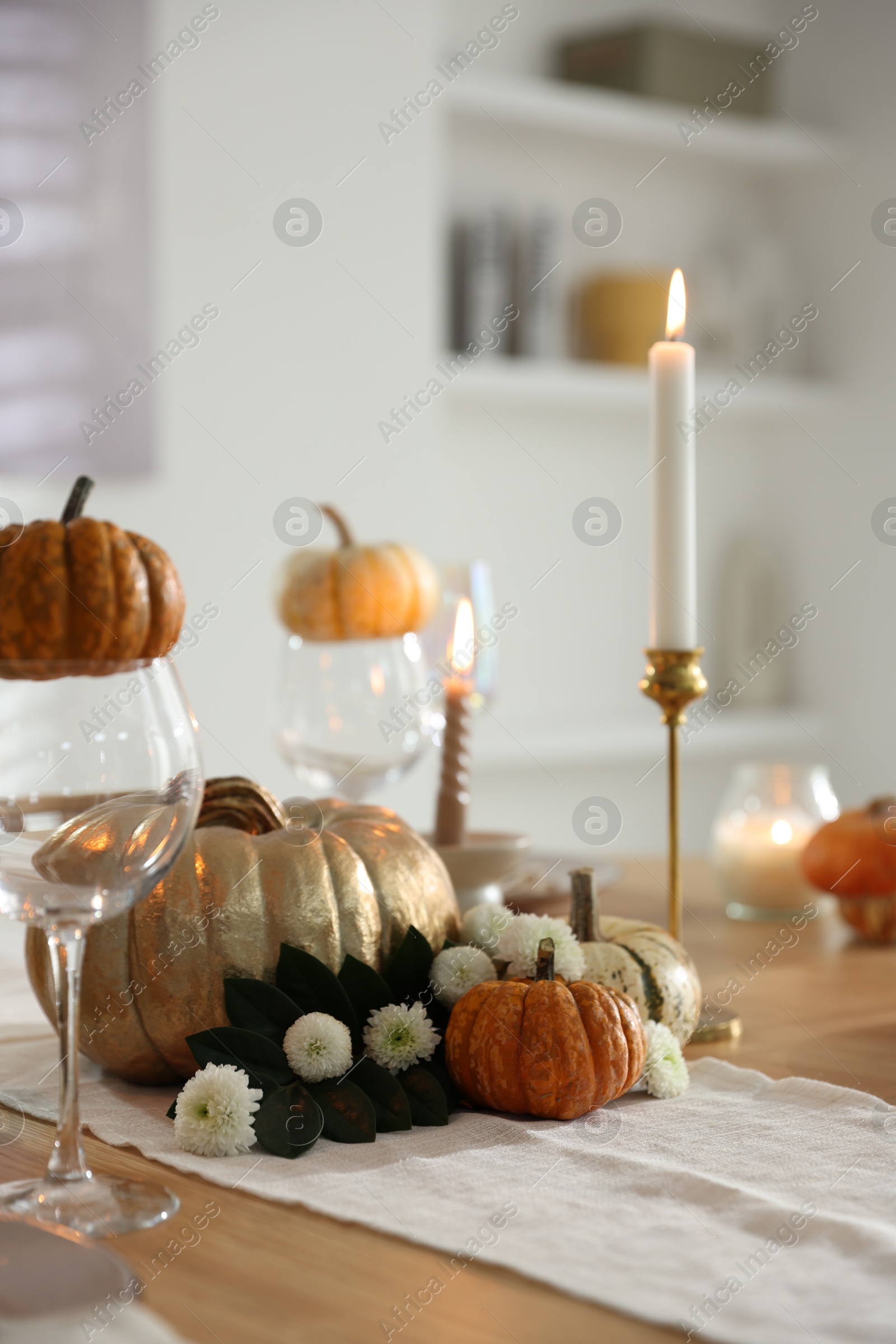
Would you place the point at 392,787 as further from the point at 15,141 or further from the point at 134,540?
the point at 134,540

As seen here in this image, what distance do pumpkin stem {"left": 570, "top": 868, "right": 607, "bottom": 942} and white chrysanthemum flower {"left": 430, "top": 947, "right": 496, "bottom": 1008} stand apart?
0.26 feet

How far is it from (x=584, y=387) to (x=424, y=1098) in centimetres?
243

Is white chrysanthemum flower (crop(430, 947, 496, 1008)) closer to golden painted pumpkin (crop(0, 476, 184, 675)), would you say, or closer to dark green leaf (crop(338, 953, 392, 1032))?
dark green leaf (crop(338, 953, 392, 1032))

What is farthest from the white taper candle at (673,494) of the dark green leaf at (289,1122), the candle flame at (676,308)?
the dark green leaf at (289,1122)

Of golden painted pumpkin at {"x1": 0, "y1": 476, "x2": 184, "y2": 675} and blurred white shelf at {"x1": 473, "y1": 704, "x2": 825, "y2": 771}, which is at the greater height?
golden painted pumpkin at {"x1": 0, "y1": 476, "x2": 184, "y2": 675}

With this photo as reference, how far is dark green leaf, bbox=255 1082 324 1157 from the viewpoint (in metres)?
0.69

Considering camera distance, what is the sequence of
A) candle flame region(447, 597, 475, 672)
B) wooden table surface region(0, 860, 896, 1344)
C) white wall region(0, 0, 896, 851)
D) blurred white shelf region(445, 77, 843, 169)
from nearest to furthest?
1. wooden table surface region(0, 860, 896, 1344)
2. candle flame region(447, 597, 475, 672)
3. white wall region(0, 0, 896, 851)
4. blurred white shelf region(445, 77, 843, 169)

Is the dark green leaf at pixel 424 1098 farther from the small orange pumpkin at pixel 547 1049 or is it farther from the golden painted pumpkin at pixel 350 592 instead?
the golden painted pumpkin at pixel 350 592

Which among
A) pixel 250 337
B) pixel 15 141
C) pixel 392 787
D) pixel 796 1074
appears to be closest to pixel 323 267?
pixel 250 337

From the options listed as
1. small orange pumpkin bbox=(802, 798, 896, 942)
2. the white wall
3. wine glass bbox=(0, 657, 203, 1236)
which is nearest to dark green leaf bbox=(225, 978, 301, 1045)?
wine glass bbox=(0, 657, 203, 1236)

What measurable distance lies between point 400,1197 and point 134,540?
367 mm

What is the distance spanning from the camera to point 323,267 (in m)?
2.71

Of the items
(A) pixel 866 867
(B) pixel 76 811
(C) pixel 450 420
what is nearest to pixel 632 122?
(C) pixel 450 420

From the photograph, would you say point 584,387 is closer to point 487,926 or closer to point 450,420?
point 450,420
